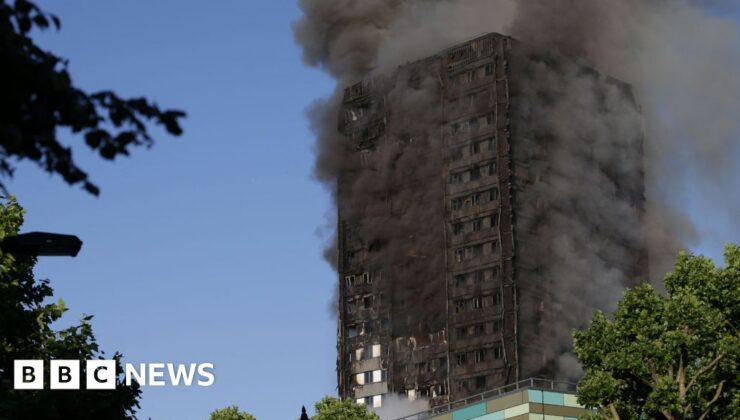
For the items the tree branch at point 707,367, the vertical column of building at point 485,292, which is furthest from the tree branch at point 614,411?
the vertical column of building at point 485,292

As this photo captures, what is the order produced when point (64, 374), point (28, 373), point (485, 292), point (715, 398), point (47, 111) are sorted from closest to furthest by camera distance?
point (47, 111), point (28, 373), point (64, 374), point (715, 398), point (485, 292)

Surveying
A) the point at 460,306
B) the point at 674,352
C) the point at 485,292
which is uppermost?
the point at 485,292

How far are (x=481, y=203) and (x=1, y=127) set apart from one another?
185878mm

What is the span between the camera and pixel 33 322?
48188 mm

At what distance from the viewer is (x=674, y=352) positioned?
208ft

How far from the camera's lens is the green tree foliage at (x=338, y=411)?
10981 cm

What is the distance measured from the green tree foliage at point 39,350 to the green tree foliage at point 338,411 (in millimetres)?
58942

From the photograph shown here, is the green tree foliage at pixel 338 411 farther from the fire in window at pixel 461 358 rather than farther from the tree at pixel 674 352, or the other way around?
the fire in window at pixel 461 358

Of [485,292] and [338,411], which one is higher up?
[485,292]

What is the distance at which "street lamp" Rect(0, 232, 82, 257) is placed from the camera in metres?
22.2

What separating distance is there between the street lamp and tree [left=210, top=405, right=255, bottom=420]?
90.5m

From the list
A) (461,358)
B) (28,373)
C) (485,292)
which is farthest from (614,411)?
(461,358)

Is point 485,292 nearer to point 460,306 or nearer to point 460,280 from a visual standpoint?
point 460,306

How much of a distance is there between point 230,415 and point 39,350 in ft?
213
